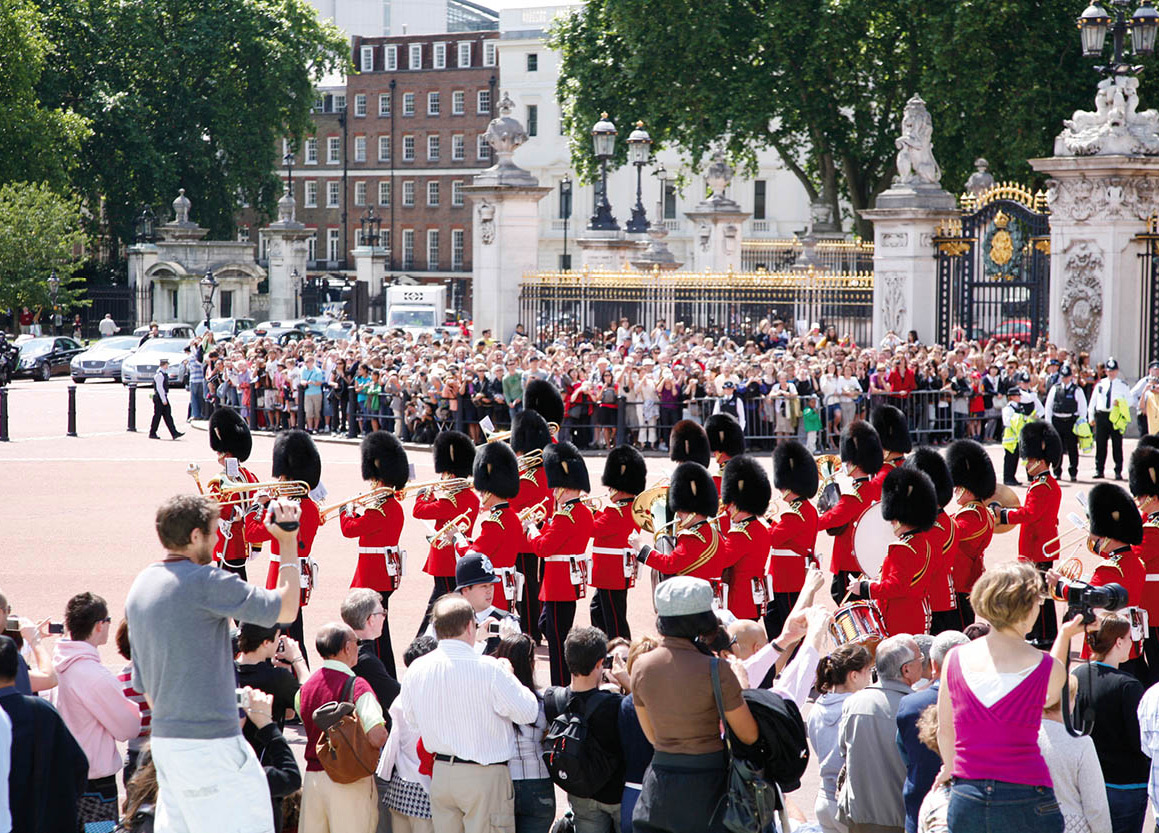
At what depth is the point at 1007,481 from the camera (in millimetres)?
16219

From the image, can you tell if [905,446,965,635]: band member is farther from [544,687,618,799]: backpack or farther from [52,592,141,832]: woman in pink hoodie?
[52,592,141,832]: woman in pink hoodie

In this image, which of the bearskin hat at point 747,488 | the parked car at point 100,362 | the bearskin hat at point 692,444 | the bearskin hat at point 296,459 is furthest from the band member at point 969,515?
the parked car at point 100,362

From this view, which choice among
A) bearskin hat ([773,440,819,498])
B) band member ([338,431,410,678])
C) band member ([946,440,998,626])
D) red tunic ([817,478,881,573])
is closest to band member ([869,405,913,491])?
red tunic ([817,478,881,573])

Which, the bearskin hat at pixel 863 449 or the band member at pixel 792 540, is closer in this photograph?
the band member at pixel 792 540

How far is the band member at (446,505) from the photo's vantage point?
29.2ft

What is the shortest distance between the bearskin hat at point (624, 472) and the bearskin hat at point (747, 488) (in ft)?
2.10

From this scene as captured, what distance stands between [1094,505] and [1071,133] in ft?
42.4

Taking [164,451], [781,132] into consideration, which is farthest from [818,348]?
[781,132]

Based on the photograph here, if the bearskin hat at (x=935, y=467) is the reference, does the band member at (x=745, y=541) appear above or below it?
below

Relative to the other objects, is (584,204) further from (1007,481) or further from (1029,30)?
(1007,481)

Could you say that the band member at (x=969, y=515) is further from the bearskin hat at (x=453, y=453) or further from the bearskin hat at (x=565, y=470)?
the bearskin hat at (x=453, y=453)

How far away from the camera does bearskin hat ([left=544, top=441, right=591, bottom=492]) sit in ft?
29.5

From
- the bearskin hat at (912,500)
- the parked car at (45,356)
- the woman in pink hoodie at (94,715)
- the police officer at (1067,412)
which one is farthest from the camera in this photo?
the parked car at (45,356)

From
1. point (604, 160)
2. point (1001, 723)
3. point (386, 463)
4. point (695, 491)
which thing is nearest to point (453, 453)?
point (386, 463)
